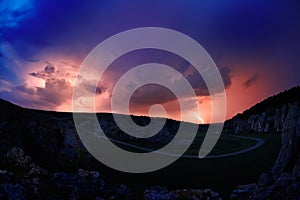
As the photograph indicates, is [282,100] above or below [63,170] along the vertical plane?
above

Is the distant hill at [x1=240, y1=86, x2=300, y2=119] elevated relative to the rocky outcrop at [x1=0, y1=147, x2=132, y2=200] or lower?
elevated

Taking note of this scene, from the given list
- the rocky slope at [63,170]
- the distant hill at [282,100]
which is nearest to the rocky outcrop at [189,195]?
the rocky slope at [63,170]

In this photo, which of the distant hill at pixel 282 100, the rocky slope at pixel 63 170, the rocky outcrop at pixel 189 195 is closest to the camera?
the rocky slope at pixel 63 170

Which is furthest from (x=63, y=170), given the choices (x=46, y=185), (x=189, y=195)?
(x=189, y=195)

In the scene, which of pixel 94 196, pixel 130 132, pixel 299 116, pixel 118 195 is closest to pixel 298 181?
pixel 299 116

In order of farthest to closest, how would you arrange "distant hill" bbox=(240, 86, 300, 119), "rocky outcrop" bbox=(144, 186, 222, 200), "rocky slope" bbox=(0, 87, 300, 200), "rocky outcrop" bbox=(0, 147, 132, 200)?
"distant hill" bbox=(240, 86, 300, 119) < "rocky outcrop" bbox=(144, 186, 222, 200) < "rocky slope" bbox=(0, 87, 300, 200) < "rocky outcrop" bbox=(0, 147, 132, 200)

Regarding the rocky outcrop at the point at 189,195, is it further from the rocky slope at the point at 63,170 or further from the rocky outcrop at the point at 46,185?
the rocky outcrop at the point at 46,185

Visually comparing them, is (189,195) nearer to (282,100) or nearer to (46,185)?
(46,185)

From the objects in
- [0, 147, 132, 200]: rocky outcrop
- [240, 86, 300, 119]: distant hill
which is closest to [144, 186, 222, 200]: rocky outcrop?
[0, 147, 132, 200]: rocky outcrop

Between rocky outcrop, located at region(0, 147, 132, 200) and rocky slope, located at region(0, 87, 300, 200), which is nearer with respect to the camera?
rocky outcrop, located at region(0, 147, 132, 200)

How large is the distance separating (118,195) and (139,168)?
13804 mm

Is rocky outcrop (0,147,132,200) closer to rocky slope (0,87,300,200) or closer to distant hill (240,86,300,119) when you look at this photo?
rocky slope (0,87,300,200)

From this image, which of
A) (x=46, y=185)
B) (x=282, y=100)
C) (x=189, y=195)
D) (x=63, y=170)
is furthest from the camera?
(x=282, y=100)

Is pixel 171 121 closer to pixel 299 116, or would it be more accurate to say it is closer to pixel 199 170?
pixel 199 170
